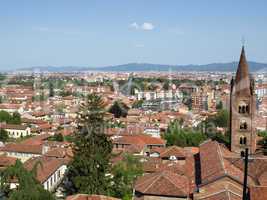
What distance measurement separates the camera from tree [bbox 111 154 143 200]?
2169 cm

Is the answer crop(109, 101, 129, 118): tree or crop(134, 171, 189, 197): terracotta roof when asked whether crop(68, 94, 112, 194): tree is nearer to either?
crop(134, 171, 189, 197): terracotta roof

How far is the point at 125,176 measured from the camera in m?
23.3

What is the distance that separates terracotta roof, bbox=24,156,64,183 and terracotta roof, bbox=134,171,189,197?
10.00 m

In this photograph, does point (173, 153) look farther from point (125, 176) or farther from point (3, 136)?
point (3, 136)

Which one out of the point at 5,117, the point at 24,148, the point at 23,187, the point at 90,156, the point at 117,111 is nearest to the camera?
the point at 23,187

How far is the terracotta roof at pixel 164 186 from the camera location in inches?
742

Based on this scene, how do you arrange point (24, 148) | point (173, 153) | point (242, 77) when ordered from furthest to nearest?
point (24, 148) → point (173, 153) → point (242, 77)

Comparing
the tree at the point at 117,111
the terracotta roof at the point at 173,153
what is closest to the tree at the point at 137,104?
the tree at the point at 117,111

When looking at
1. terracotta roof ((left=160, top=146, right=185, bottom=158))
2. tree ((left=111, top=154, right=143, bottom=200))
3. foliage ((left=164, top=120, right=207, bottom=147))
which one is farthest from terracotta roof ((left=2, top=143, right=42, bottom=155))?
foliage ((left=164, top=120, right=207, bottom=147))

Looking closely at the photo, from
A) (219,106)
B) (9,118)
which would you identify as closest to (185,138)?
(9,118)

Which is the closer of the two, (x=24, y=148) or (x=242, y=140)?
(x=242, y=140)

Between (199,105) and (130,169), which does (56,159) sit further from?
(199,105)

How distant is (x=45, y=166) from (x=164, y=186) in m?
13.8

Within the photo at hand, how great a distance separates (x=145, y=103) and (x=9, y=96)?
117 ft
